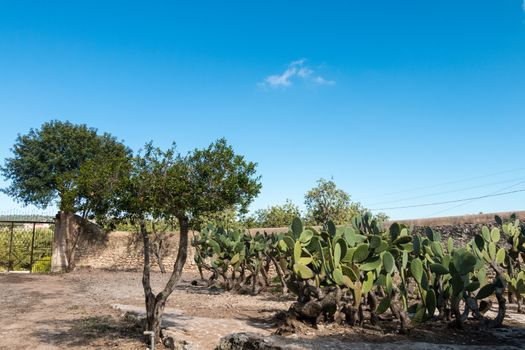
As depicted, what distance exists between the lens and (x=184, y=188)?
237 inches

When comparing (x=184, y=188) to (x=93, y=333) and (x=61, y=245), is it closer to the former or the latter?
(x=93, y=333)

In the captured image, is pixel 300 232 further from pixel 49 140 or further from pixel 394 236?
pixel 49 140

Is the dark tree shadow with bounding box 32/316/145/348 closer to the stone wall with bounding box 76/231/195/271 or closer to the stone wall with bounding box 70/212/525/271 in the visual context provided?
the stone wall with bounding box 70/212/525/271

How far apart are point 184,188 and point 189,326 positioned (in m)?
2.53

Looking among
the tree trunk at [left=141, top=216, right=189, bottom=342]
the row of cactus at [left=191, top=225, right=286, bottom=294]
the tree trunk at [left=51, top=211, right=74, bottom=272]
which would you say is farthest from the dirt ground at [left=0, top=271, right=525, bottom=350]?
the tree trunk at [left=51, top=211, right=74, bottom=272]

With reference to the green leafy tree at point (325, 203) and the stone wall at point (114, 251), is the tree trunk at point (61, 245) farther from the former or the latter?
the green leafy tree at point (325, 203)

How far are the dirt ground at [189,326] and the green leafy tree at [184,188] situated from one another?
964 mm

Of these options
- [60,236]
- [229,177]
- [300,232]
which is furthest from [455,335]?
[60,236]

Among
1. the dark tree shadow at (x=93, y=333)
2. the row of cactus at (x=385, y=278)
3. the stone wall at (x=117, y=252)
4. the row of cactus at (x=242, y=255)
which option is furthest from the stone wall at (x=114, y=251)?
the row of cactus at (x=385, y=278)

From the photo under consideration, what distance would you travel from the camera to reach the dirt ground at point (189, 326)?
5.91m

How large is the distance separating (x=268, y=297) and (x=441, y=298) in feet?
18.2

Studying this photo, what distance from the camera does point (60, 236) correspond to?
2019 centimetres

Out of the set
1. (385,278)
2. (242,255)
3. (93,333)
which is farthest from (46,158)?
(385,278)

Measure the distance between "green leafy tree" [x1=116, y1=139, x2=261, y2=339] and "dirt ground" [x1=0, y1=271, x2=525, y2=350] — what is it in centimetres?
96
